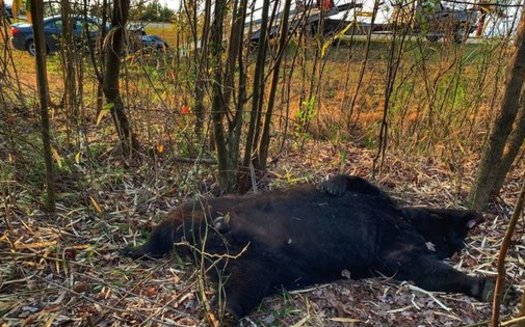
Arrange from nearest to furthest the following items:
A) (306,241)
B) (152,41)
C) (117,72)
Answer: (306,241) → (117,72) → (152,41)

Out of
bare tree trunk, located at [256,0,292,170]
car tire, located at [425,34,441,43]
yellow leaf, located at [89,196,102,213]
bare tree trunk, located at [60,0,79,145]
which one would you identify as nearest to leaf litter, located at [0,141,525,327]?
yellow leaf, located at [89,196,102,213]

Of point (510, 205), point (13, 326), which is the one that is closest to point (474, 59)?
point (510, 205)

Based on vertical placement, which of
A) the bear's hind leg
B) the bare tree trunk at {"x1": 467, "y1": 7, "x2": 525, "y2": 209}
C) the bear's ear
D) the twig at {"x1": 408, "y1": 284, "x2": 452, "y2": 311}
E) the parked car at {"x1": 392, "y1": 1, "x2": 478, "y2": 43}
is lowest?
the twig at {"x1": 408, "y1": 284, "x2": 452, "y2": 311}

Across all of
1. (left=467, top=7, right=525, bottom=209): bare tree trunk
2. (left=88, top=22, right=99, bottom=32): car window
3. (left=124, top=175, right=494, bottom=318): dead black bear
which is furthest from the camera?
(left=88, top=22, right=99, bottom=32): car window

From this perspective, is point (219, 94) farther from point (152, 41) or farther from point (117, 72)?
point (152, 41)

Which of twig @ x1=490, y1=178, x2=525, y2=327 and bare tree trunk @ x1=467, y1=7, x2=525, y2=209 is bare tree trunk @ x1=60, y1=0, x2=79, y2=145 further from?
twig @ x1=490, y1=178, x2=525, y2=327

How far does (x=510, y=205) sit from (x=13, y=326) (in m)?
3.19

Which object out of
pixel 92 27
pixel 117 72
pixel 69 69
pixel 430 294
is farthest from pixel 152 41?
pixel 430 294

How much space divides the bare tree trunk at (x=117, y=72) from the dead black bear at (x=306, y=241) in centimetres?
108

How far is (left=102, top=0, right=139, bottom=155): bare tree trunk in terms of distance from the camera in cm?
328

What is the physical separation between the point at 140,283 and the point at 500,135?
2.38 meters

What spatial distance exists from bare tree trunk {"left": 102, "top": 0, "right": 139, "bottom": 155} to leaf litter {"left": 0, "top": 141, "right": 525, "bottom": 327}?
0.45 meters

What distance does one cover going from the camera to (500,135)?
293cm

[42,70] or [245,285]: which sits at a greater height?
[42,70]
